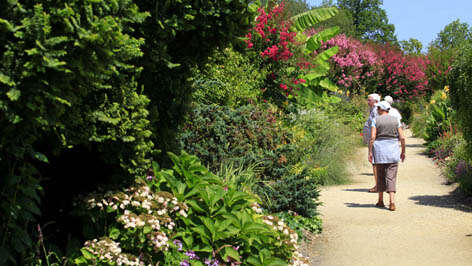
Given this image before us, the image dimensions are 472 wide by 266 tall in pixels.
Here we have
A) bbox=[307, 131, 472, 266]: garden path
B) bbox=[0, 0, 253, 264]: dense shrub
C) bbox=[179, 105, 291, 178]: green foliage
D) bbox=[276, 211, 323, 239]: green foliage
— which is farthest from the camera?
bbox=[179, 105, 291, 178]: green foliage

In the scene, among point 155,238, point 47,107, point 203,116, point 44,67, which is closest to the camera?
point 44,67

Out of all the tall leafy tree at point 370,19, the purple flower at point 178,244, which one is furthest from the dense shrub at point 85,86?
the tall leafy tree at point 370,19

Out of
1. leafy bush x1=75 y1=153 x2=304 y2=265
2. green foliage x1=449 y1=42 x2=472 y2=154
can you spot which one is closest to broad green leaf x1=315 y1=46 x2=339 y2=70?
Answer: green foliage x1=449 y1=42 x2=472 y2=154

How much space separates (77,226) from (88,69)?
1.78m

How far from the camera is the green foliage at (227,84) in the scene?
9688 mm

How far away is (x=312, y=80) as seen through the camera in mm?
13836

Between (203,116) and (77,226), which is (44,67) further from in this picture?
(203,116)

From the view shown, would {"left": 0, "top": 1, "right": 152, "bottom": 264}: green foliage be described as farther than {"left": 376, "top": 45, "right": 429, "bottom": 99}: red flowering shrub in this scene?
No

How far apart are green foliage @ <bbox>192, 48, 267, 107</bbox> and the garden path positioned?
8.50 ft

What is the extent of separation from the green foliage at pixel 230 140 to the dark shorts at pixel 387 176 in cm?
217

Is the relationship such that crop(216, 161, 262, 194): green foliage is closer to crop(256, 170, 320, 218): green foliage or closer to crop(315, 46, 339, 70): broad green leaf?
crop(256, 170, 320, 218): green foliage

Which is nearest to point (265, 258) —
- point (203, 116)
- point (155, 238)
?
point (155, 238)

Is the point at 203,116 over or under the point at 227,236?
over

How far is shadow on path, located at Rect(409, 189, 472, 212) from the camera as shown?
350 inches
